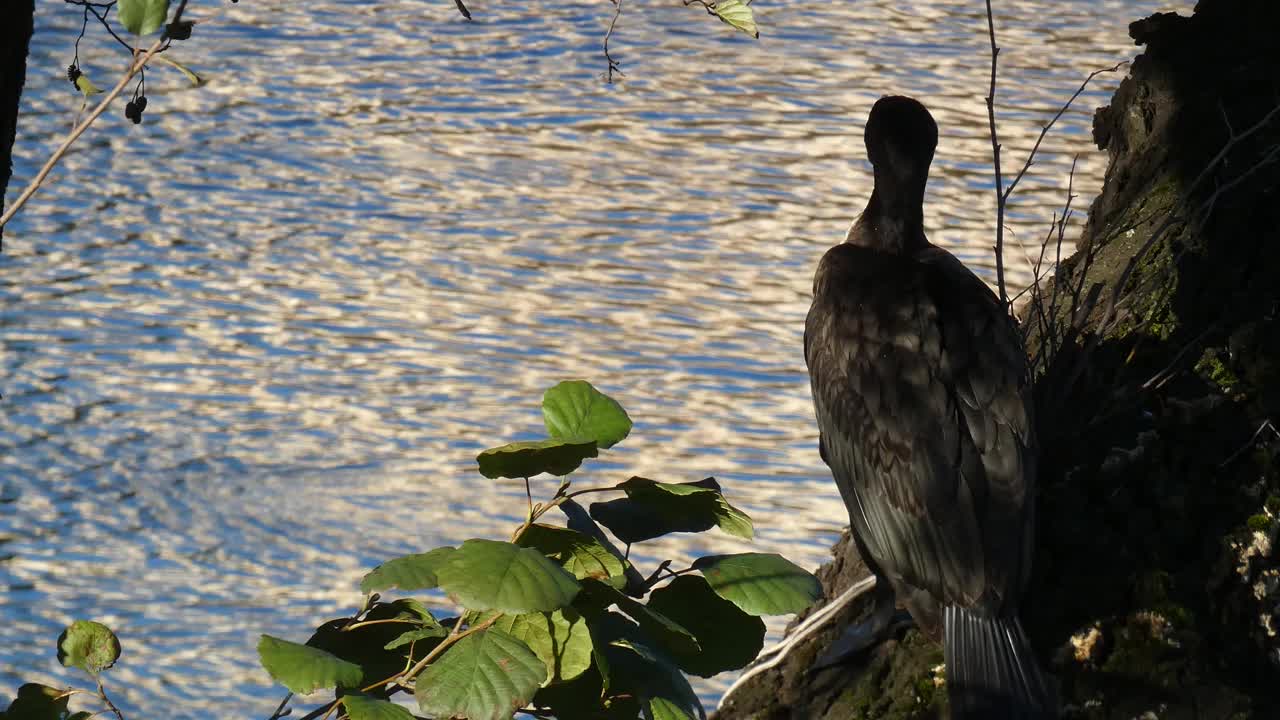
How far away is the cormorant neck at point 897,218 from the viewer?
2496 millimetres

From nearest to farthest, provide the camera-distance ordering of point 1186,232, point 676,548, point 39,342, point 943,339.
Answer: point 943,339 → point 1186,232 → point 676,548 → point 39,342

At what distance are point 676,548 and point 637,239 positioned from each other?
185 cm

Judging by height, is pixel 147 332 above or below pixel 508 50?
below

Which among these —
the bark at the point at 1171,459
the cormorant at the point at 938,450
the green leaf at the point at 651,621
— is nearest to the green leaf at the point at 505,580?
the green leaf at the point at 651,621

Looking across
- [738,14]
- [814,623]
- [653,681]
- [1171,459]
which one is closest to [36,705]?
[653,681]

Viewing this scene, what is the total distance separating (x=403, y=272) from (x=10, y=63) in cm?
364

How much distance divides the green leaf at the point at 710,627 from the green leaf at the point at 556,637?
0.10m

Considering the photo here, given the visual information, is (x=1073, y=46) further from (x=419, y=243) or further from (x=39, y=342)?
(x=39, y=342)

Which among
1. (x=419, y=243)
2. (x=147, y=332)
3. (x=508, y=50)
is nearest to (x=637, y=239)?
(x=419, y=243)

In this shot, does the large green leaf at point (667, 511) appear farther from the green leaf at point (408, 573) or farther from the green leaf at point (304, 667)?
the green leaf at point (304, 667)

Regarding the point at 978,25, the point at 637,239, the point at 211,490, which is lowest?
the point at 211,490

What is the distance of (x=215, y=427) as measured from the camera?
408 cm

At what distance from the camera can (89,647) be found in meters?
1.25

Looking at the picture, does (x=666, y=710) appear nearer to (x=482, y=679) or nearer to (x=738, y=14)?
(x=482, y=679)
